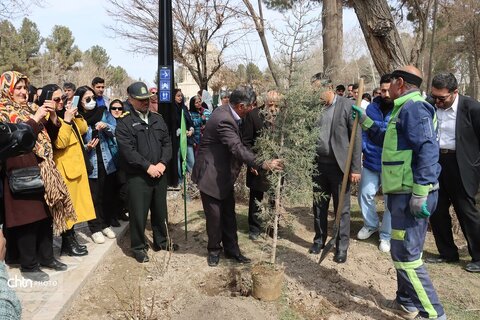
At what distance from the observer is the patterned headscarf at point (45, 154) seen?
3721 mm

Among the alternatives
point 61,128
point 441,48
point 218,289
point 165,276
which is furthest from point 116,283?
point 441,48

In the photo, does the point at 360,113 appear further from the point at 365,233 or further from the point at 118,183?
the point at 118,183

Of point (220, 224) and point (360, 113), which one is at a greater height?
point (360, 113)

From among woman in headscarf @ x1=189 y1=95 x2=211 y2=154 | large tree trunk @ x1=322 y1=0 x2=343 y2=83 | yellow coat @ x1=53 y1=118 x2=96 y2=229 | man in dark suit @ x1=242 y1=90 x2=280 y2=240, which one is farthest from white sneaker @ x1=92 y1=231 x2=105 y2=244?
large tree trunk @ x1=322 y1=0 x2=343 y2=83

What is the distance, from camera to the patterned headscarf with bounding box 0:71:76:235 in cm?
372

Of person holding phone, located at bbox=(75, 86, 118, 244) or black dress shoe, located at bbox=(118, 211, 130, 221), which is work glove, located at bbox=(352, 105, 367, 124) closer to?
person holding phone, located at bbox=(75, 86, 118, 244)

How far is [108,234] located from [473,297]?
171 inches

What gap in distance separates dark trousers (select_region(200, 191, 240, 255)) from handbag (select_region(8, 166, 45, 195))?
1700 mm

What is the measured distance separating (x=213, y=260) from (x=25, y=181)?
7.19ft

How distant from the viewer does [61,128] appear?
4.36m

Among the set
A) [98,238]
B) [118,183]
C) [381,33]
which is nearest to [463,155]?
[381,33]

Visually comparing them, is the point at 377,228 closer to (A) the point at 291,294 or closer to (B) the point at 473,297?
(B) the point at 473,297

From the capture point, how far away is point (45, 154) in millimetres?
3969

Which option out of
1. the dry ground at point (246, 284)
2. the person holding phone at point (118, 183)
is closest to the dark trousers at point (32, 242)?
the dry ground at point (246, 284)
